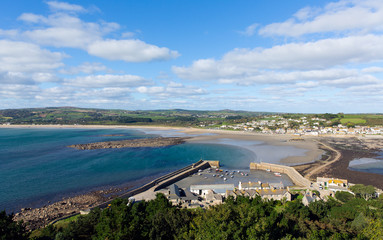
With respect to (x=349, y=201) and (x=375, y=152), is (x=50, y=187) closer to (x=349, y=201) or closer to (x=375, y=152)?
(x=349, y=201)

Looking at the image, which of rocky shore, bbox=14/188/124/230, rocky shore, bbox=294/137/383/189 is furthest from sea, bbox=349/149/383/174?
rocky shore, bbox=14/188/124/230

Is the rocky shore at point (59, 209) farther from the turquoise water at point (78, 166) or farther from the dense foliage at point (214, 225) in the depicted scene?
the dense foliage at point (214, 225)

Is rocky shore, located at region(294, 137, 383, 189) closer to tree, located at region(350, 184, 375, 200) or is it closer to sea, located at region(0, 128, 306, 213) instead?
sea, located at region(0, 128, 306, 213)

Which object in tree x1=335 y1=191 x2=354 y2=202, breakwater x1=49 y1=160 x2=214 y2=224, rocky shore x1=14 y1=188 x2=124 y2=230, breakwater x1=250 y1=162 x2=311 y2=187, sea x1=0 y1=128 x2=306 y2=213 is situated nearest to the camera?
rocky shore x1=14 y1=188 x2=124 y2=230

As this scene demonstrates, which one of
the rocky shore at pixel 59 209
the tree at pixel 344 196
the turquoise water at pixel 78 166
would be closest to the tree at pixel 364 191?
the tree at pixel 344 196

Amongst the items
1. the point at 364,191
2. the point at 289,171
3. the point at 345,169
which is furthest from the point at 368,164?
the point at 364,191

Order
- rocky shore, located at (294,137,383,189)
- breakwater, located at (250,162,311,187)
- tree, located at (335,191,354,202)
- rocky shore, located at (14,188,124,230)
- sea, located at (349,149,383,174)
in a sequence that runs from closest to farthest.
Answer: rocky shore, located at (14,188,124,230), tree, located at (335,191,354,202), breakwater, located at (250,162,311,187), rocky shore, located at (294,137,383,189), sea, located at (349,149,383,174)

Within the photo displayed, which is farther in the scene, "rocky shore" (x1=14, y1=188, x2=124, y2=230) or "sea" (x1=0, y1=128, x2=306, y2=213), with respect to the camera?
"sea" (x1=0, y1=128, x2=306, y2=213)
